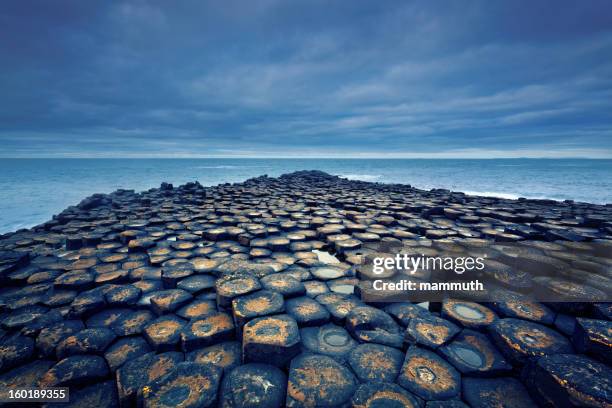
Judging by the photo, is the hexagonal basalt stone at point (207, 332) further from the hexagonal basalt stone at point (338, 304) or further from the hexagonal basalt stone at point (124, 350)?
the hexagonal basalt stone at point (338, 304)

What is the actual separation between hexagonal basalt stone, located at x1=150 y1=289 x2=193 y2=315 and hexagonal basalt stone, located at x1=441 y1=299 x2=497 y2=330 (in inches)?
115

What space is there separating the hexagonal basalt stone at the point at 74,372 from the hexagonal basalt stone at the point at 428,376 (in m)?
2.41

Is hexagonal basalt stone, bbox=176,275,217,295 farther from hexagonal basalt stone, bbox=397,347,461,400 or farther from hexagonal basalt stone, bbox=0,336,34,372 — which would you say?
hexagonal basalt stone, bbox=397,347,461,400

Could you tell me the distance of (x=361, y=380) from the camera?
82.8 inches

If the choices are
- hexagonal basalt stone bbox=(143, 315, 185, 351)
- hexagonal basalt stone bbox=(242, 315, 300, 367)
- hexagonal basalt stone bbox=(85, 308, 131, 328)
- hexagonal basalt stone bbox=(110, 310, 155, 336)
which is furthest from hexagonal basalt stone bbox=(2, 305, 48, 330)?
hexagonal basalt stone bbox=(242, 315, 300, 367)

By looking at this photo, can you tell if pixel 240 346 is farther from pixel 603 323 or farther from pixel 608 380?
pixel 603 323

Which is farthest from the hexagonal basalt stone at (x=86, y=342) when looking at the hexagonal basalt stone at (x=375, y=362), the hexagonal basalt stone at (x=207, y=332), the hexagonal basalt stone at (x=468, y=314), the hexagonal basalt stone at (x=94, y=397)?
the hexagonal basalt stone at (x=468, y=314)

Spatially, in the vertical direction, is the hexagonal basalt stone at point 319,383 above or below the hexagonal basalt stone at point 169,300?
above

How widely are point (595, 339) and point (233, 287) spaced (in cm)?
318

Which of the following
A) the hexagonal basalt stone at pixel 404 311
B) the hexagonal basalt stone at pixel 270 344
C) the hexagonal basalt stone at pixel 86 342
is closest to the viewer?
the hexagonal basalt stone at pixel 270 344

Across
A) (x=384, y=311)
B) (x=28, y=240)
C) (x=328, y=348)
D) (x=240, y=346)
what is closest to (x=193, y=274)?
(x=240, y=346)

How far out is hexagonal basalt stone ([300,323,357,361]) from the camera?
8.02 feet

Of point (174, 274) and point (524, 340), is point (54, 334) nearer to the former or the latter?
point (174, 274)

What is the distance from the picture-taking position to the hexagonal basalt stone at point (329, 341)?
2.45m
